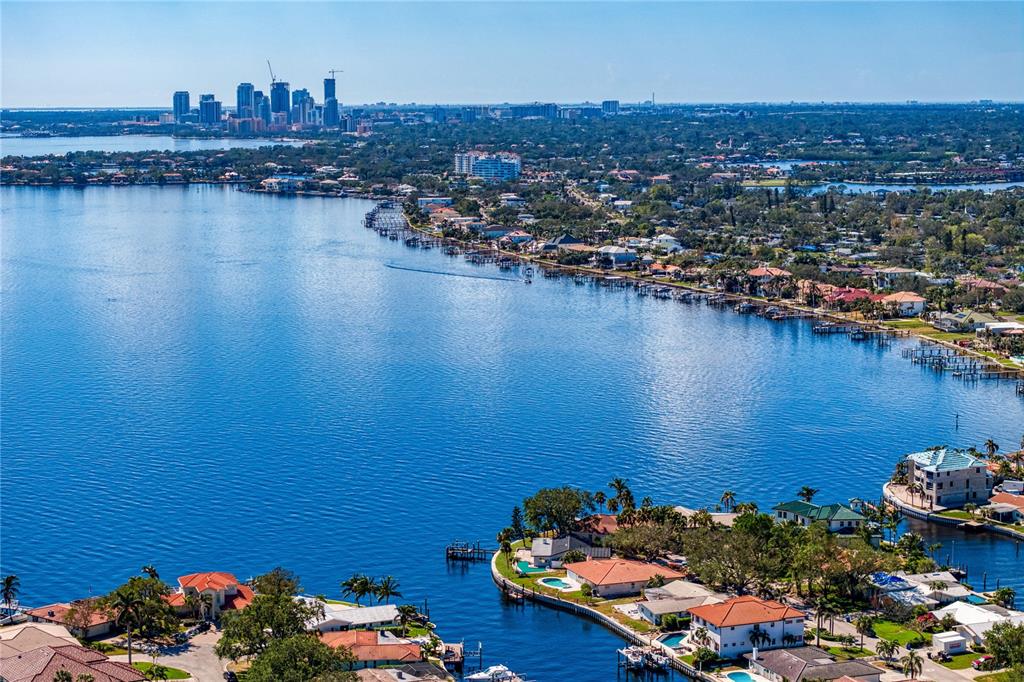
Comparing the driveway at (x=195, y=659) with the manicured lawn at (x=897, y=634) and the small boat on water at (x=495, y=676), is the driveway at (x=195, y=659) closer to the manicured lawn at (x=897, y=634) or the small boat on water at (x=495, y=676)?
the small boat on water at (x=495, y=676)

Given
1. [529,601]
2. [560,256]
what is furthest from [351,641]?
[560,256]

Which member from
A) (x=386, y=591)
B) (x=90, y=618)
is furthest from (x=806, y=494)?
(x=90, y=618)

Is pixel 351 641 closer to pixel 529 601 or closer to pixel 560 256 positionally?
pixel 529 601

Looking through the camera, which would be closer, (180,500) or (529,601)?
(529,601)

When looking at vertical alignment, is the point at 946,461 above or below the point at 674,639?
above

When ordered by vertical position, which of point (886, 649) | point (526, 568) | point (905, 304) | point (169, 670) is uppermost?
point (905, 304)

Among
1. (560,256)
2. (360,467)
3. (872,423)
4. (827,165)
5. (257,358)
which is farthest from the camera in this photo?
(827,165)

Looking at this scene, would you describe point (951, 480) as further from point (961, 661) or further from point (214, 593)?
point (214, 593)

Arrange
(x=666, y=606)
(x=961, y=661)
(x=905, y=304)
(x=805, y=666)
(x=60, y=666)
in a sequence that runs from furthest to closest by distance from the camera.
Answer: (x=905, y=304) → (x=666, y=606) → (x=961, y=661) → (x=805, y=666) → (x=60, y=666)

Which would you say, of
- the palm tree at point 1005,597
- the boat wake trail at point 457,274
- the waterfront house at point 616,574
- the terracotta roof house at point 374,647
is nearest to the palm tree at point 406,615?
the terracotta roof house at point 374,647
